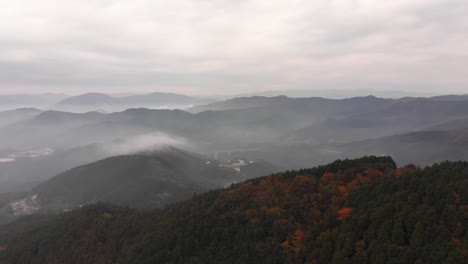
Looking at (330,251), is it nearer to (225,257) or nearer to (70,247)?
(225,257)

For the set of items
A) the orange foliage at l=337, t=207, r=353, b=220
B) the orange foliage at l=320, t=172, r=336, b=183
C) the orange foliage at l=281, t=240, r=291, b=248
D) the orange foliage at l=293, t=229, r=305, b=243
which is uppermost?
the orange foliage at l=320, t=172, r=336, b=183

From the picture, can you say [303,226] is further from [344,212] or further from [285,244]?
[344,212]

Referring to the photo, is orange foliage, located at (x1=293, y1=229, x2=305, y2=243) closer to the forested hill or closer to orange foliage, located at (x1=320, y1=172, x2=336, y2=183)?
the forested hill

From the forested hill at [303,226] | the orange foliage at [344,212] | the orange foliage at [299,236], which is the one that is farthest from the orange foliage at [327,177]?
the orange foliage at [299,236]

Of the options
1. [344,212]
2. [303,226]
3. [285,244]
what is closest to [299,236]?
[285,244]

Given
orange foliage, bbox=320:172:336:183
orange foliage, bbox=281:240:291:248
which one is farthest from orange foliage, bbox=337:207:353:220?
orange foliage, bbox=320:172:336:183
